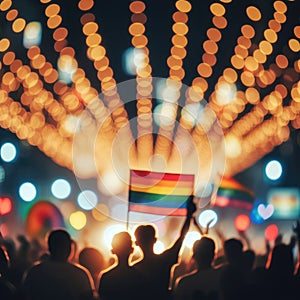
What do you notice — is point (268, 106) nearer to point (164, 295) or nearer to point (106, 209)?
point (106, 209)

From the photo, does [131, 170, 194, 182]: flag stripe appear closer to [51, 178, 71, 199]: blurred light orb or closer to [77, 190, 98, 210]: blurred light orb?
[51, 178, 71, 199]: blurred light orb

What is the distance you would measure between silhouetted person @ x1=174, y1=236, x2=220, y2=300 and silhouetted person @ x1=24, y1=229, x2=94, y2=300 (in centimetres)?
79

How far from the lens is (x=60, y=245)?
10742 mm

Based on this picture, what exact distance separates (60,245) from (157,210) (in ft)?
20.5

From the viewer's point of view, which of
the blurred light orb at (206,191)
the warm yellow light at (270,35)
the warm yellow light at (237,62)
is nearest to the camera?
the warm yellow light at (270,35)

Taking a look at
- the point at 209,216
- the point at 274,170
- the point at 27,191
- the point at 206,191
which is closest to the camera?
the point at 274,170

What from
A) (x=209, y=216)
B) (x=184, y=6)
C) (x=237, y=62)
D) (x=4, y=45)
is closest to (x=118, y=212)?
(x=237, y=62)

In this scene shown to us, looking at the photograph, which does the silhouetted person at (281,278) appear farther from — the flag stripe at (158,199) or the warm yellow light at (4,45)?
the warm yellow light at (4,45)

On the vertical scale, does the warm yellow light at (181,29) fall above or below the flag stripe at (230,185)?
above

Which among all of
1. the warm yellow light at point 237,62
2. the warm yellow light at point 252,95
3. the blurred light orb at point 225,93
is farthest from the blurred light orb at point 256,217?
the blurred light orb at point 225,93

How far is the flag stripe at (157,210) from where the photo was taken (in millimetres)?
15062

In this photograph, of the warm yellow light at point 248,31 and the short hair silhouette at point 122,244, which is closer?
the short hair silhouette at point 122,244

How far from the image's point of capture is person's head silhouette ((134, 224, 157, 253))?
36.0 ft

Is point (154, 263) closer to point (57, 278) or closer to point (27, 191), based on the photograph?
point (57, 278)
